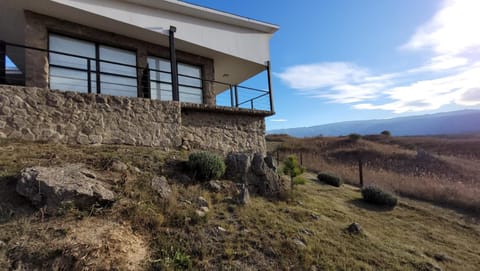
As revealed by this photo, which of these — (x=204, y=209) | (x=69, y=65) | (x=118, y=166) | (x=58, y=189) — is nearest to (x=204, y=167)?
(x=204, y=209)

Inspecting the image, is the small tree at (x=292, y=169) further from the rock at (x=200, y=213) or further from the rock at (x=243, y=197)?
the rock at (x=200, y=213)

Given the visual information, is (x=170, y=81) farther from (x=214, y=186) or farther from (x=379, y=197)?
(x=379, y=197)

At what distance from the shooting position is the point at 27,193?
407 cm

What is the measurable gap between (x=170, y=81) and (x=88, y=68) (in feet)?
9.27

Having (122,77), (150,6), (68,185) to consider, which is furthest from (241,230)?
(150,6)

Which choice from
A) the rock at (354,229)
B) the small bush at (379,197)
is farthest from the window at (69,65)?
the small bush at (379,197)

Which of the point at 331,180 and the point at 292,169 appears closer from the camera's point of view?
the point at 292,169

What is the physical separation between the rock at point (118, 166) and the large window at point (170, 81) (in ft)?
15.7

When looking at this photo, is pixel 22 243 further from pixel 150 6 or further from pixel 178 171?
pixel 150 6

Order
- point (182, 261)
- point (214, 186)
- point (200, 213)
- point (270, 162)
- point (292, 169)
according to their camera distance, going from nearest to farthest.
Result: point (182, 261) → point (200, 213) → point (214, 186) → point (270, 162) → point (292, 169)

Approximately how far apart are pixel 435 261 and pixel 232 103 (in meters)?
9.03

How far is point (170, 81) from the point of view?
1026 centimetres

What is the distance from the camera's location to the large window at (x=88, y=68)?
26.5 ft

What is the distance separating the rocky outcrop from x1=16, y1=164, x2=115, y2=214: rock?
114 inches
